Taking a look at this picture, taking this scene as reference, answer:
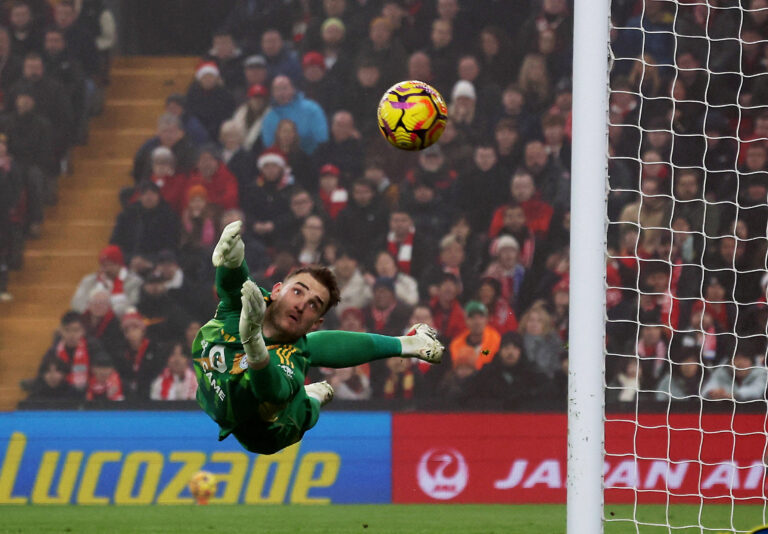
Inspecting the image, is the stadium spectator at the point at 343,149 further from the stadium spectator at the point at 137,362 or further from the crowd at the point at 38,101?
the crowd at the point at 38,101

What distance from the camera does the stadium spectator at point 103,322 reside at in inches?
385

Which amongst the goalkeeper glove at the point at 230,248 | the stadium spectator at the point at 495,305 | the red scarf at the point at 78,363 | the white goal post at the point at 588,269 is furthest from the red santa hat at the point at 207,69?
the goalkeeper glove at the point at 230,248

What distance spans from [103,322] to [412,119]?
5.23 m

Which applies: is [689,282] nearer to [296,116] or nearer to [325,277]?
[296,116]

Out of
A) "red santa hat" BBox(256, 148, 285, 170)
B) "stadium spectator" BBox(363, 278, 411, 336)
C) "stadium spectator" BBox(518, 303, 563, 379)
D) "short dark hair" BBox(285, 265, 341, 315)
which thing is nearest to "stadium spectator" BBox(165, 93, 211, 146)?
"red santa hat" BBox(256, 148, 285, 170)

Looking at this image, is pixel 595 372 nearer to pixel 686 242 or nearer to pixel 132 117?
pixel 686 242

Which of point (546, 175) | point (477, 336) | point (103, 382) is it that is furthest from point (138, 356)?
point (546, 175)

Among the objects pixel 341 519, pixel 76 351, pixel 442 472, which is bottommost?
pixel 442 472

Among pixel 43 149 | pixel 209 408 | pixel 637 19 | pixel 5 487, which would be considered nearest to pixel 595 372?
pixel 209 408

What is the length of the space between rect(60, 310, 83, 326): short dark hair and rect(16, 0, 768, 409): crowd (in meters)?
0.02

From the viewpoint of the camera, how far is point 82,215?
1097cm

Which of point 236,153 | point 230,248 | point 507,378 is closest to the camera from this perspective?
point 230,248

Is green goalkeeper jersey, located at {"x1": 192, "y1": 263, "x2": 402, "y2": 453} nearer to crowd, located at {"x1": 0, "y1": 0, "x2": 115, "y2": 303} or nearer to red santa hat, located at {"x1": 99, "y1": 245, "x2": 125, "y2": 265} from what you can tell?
red santa hat, located at {"x1": 99, "y1": 245, "x2": 125, "y2": 265}

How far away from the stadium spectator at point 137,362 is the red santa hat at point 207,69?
8.37 feet
